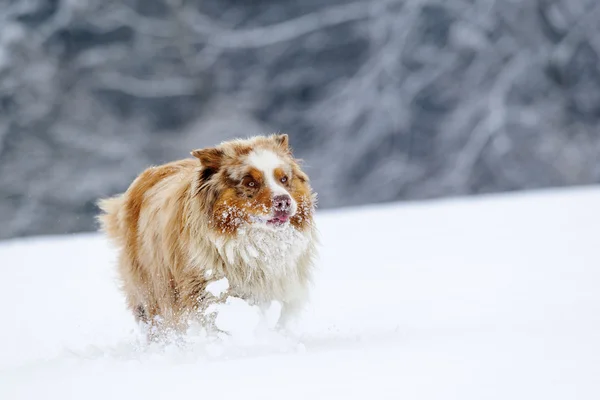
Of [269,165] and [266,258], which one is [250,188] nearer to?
[269,165]

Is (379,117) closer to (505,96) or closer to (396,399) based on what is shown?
(505,96)

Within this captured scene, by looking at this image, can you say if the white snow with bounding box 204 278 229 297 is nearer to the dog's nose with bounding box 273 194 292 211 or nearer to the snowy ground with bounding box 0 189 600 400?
the snowy ground with bounding box 0 189 600 400

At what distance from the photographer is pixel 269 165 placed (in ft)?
13.0

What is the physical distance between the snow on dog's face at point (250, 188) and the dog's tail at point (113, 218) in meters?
1.00

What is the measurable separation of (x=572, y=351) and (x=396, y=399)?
31.5 inches

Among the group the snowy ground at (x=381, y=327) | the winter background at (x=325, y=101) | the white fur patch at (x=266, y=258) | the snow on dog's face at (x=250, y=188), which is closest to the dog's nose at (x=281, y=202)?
the snow on dog's face at (x=250, y=188)

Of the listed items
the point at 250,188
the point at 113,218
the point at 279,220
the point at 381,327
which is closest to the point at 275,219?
the point at 279,220

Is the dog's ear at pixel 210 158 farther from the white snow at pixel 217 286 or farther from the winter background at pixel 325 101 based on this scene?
the winter background at pixel 325 101

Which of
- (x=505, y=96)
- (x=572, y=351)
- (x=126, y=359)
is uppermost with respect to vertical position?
(x=505, y=96)

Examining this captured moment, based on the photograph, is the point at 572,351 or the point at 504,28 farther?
the point at 504,28

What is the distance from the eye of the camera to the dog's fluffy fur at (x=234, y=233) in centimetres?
388

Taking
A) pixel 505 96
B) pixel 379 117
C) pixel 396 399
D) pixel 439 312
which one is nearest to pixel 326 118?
pixel 379 117

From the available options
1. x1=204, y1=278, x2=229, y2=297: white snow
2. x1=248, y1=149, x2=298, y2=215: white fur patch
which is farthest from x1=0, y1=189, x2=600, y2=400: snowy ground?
x1=248, y1=149, x2=298, y2=215: white fur patch

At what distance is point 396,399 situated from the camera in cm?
269
